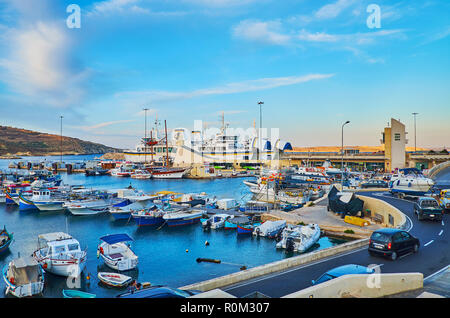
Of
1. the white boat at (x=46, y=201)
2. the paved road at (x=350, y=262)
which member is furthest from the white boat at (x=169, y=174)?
the paved road at (x=350, y=262)

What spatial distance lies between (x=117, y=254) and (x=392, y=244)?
13.1 meters

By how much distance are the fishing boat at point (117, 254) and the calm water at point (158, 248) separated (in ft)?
1.50

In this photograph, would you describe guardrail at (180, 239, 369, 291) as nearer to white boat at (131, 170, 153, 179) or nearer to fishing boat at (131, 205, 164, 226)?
fishing boat at (131, 205, 164, 226)

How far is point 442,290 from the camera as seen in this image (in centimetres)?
675

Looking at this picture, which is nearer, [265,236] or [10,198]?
[265,236]

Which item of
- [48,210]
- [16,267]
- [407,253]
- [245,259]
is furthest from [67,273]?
[48,210]

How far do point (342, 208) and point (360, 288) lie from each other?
1614cm

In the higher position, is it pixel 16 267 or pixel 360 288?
pixel 360 288

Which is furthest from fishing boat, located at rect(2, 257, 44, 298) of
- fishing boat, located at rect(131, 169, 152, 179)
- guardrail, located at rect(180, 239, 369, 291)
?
fishing boat, located at rect(131, 169, 152, 179)

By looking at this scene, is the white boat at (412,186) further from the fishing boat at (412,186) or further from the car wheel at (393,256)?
the car wheel at (393,256)

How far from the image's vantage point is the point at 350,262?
378 inches
